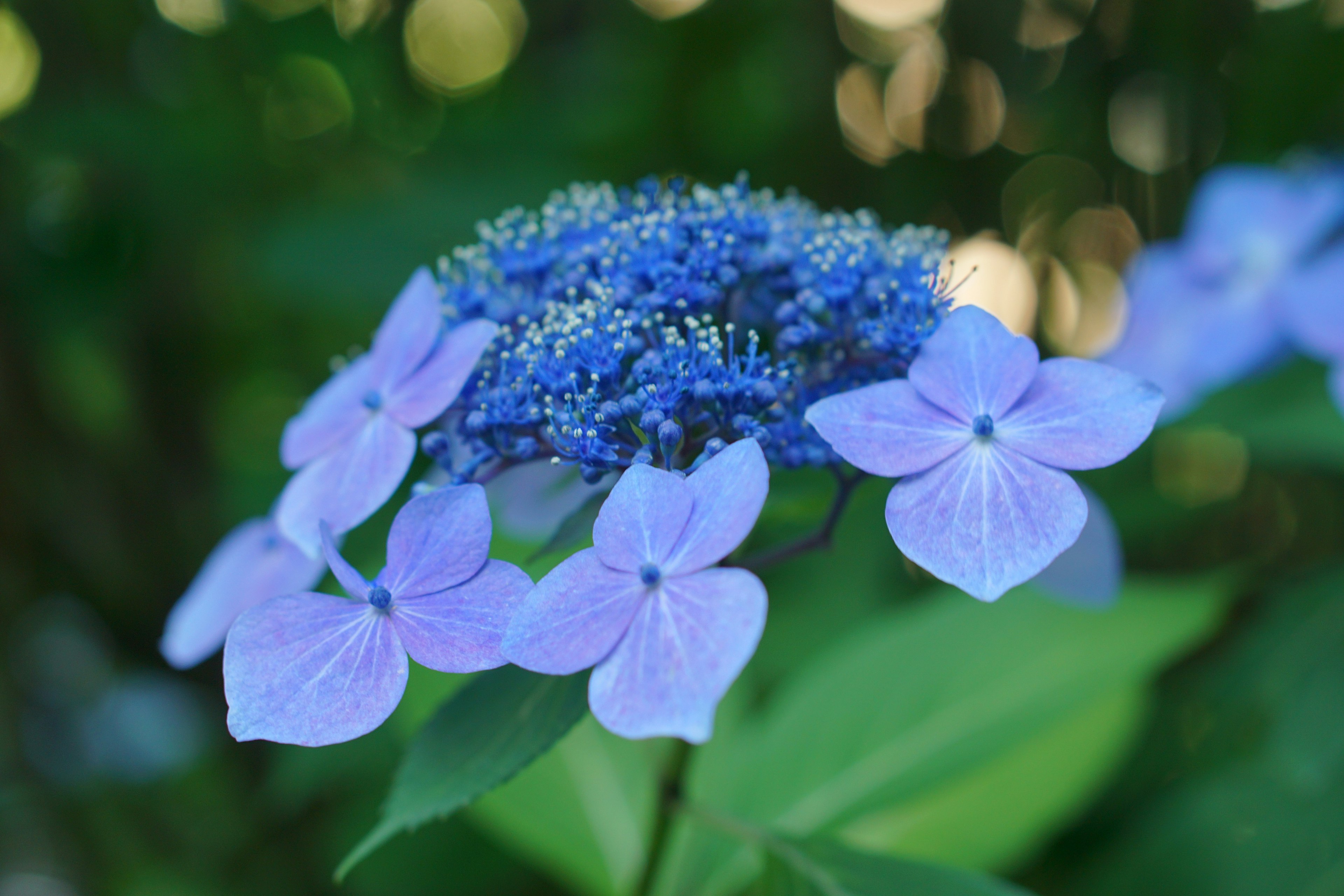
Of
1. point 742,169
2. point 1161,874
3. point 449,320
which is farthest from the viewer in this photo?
point 742,169

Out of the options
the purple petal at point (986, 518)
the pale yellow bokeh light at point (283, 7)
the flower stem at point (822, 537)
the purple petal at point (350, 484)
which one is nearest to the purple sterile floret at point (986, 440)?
the purple petal at point (986, 518)

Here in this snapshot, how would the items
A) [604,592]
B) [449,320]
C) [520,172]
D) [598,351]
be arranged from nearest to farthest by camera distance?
[604,592]
[598,351]
[449,320]
[520,172]

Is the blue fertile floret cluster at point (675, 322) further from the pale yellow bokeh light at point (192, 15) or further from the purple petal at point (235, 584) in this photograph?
the pale yellow bokeh light at point (192, 15)

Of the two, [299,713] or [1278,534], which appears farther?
[1278,534]

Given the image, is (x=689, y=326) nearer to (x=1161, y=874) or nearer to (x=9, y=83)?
(x=1161, y=874)

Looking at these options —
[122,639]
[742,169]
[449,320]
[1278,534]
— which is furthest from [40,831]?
[1278,534]

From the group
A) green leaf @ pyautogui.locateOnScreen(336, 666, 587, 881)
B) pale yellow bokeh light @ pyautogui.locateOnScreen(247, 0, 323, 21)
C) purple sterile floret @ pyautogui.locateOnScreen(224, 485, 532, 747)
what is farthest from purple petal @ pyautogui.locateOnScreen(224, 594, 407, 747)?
pale yellow bokeh light @ pyautogui.locateOnScreen(247, 0, 323, 21)

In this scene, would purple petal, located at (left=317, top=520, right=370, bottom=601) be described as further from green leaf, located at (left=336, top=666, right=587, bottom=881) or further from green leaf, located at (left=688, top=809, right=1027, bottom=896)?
green leaf, located at (left=688, top=809, right=1027, bottom=896)
